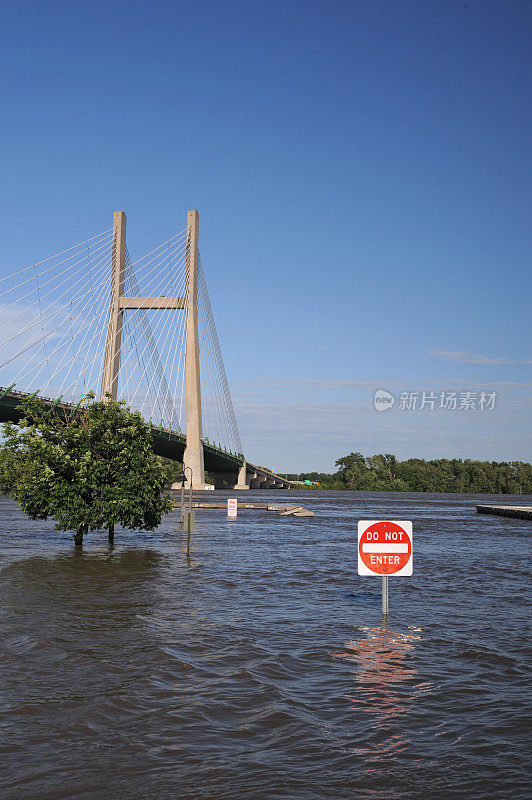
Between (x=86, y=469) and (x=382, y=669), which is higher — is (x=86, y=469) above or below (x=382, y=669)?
above

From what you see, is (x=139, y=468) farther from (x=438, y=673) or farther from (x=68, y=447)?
(x=438, y=673)

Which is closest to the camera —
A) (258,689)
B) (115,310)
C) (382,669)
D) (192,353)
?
(258,689)

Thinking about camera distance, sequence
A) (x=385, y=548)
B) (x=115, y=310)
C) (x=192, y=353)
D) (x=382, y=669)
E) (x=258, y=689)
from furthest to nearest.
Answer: (x=192, y=353) → (x=115, y=310) → (x=385, y=548) → (x=382, y=669) → (x=258, y=689)

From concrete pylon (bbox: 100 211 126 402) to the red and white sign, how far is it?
59263mm

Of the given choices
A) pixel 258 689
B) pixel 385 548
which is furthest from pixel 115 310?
pixel 258 689

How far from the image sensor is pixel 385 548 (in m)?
12.6

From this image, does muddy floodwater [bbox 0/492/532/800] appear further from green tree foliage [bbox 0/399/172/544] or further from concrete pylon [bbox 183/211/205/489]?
concrete pylon [bbox 183/211/205/489]

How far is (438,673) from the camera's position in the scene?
1065 centimetres

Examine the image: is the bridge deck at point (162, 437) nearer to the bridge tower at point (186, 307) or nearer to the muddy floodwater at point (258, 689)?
the bridge tower at point (186, 307)

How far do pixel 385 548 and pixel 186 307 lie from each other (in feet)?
216

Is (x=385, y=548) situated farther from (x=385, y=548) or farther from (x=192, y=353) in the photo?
(x=192, y=353)

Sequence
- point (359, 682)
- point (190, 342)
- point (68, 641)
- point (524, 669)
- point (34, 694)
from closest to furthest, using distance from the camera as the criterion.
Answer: point (34, 694) < point (359, 682) < point (524, 669) < point (68, 641) < point (190, 342)

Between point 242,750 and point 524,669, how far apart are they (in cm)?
552

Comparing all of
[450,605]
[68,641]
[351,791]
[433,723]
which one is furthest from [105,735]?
[450,605]
